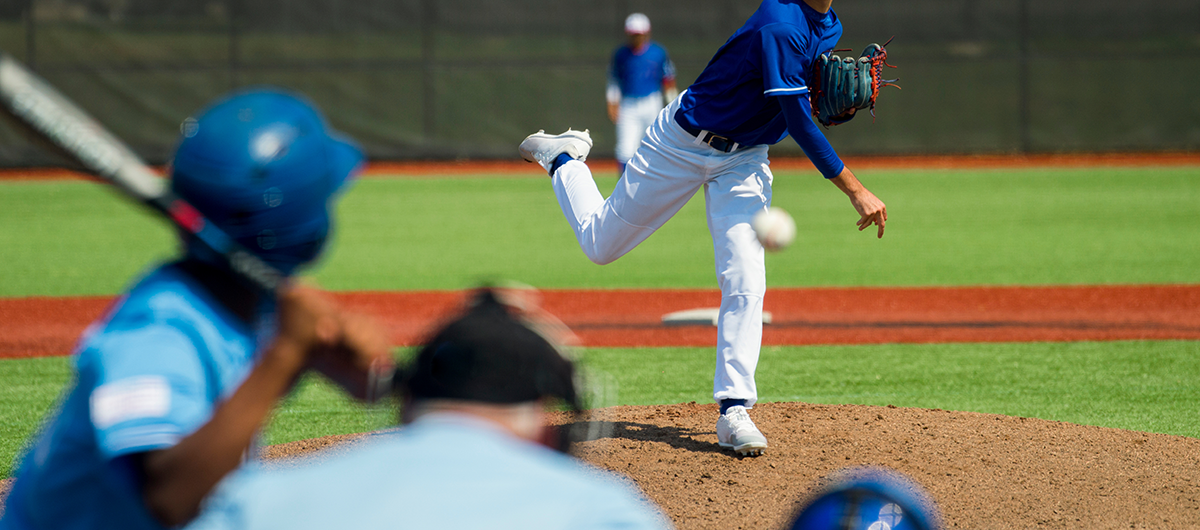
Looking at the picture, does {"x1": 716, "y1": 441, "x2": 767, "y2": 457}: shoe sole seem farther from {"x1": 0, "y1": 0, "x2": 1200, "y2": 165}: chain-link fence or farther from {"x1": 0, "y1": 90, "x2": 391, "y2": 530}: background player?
{"x1": 0, "y1": 0, "x2": 1200, "y2": 165}: chain-link fence

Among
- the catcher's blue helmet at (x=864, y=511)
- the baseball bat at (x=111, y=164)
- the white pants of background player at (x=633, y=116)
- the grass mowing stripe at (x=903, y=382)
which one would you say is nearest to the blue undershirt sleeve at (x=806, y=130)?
the grass mowing stripe at (x=903, y=382)

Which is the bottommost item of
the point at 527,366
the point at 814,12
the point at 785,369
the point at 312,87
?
the point at 785,369

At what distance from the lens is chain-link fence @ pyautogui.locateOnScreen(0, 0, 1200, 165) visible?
71.2 feet

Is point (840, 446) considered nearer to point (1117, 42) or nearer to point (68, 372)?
point (68, 372)

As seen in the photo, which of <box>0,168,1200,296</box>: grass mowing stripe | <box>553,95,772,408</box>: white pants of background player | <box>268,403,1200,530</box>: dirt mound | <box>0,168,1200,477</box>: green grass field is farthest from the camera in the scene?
<box>0,168,1200,296</box>: grass mowing stripe

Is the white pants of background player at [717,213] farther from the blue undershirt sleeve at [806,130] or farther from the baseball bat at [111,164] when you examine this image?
the baseball bat at [111,164]

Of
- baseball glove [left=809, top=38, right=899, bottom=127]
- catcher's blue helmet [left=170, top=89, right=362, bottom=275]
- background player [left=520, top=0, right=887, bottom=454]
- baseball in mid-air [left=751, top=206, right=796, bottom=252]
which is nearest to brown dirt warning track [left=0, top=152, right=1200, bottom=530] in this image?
background player [left=520, top=0, right=887, bottom=454]

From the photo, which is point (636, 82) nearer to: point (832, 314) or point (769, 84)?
point (832, 314)

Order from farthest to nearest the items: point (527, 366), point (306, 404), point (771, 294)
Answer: point (771, 294)
point (306, 404)
point (527, 366)

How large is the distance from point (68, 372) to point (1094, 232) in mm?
11246

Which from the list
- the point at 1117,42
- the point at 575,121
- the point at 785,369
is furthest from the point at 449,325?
the point at 1117,42

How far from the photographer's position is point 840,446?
4688 millimetres

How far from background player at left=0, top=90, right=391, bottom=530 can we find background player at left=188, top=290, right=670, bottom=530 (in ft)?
0.30

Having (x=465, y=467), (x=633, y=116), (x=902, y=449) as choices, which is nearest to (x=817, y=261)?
(x=633, y=116)
